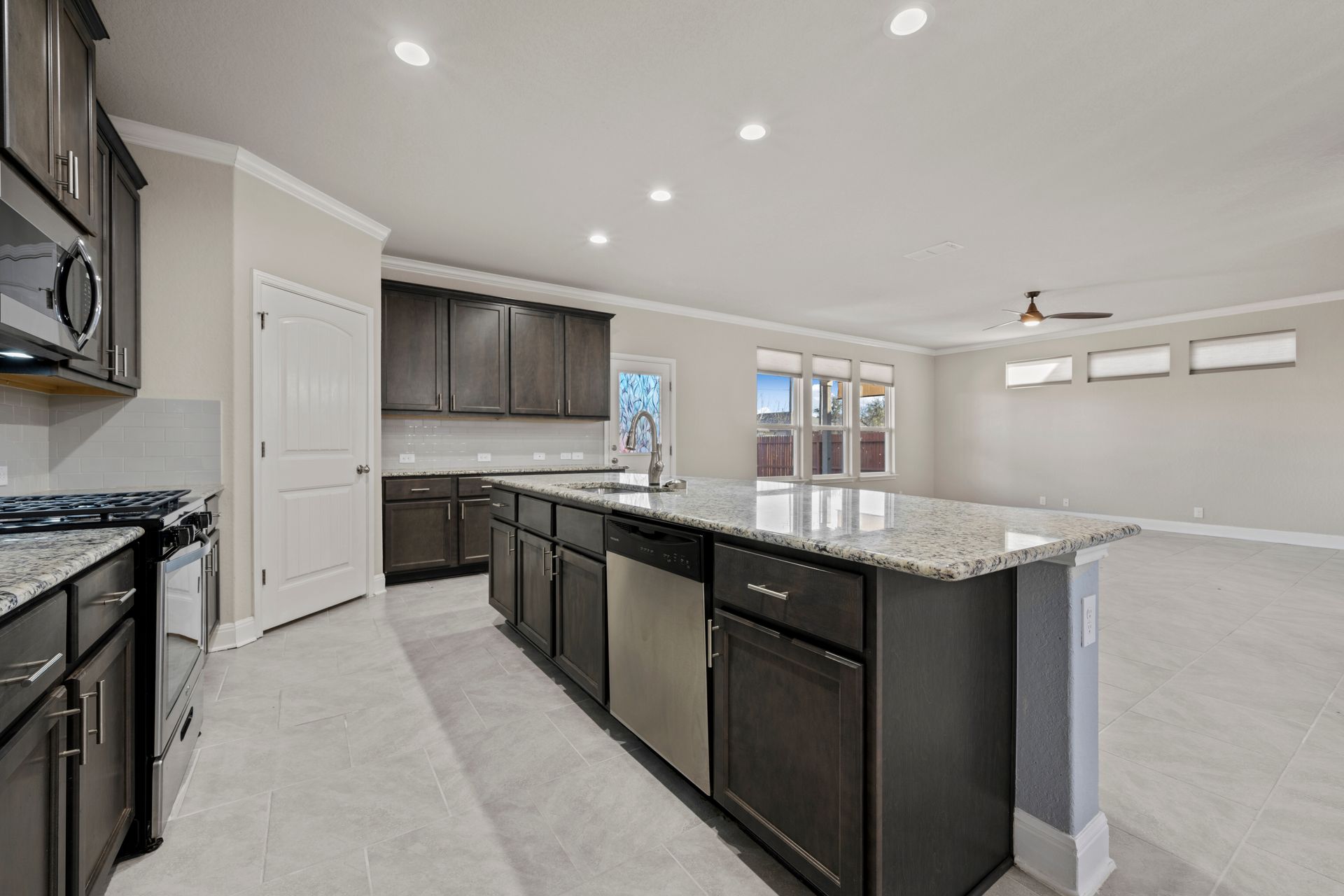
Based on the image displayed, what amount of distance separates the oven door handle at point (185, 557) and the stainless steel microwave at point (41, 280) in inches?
29.0

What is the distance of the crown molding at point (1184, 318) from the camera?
600cm

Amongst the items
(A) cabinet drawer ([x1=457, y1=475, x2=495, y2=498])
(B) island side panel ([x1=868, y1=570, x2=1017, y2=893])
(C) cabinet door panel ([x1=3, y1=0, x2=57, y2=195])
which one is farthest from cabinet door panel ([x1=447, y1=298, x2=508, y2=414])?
(B) island side panel ([x1=868, y1=570, x2=1017, y2=893])

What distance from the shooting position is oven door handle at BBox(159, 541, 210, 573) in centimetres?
159

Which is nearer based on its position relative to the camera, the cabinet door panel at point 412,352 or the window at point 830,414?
the cabinet door panel at point 412,352

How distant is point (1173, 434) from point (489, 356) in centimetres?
799

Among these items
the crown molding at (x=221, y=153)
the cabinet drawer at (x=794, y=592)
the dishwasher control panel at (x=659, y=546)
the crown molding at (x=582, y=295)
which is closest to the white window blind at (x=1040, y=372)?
the crown molding at (x=582, y=295)

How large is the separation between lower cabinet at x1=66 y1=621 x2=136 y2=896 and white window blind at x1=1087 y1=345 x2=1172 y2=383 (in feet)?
31.1

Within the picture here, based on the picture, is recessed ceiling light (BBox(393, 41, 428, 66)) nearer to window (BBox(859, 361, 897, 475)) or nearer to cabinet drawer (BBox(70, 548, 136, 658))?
cabinet drawer (BBox(70, 548, 136, 658))

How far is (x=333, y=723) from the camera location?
7.37 feet

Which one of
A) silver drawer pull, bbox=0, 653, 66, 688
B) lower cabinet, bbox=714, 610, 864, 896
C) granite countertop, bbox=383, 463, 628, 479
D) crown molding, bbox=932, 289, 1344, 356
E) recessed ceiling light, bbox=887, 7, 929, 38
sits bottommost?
lower cabinet, bbox=714, 610, 864, 896

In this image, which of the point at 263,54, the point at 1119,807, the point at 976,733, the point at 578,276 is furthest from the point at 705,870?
the point at 578,276

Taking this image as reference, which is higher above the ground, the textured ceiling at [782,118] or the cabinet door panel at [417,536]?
the textured ceiling at [782,118]

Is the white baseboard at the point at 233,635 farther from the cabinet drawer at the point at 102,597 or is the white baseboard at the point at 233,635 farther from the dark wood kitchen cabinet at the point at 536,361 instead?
the dark wood kitchen cabinet at the point at 536,361

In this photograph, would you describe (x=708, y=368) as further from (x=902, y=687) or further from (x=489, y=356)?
(x=902, y=687)
